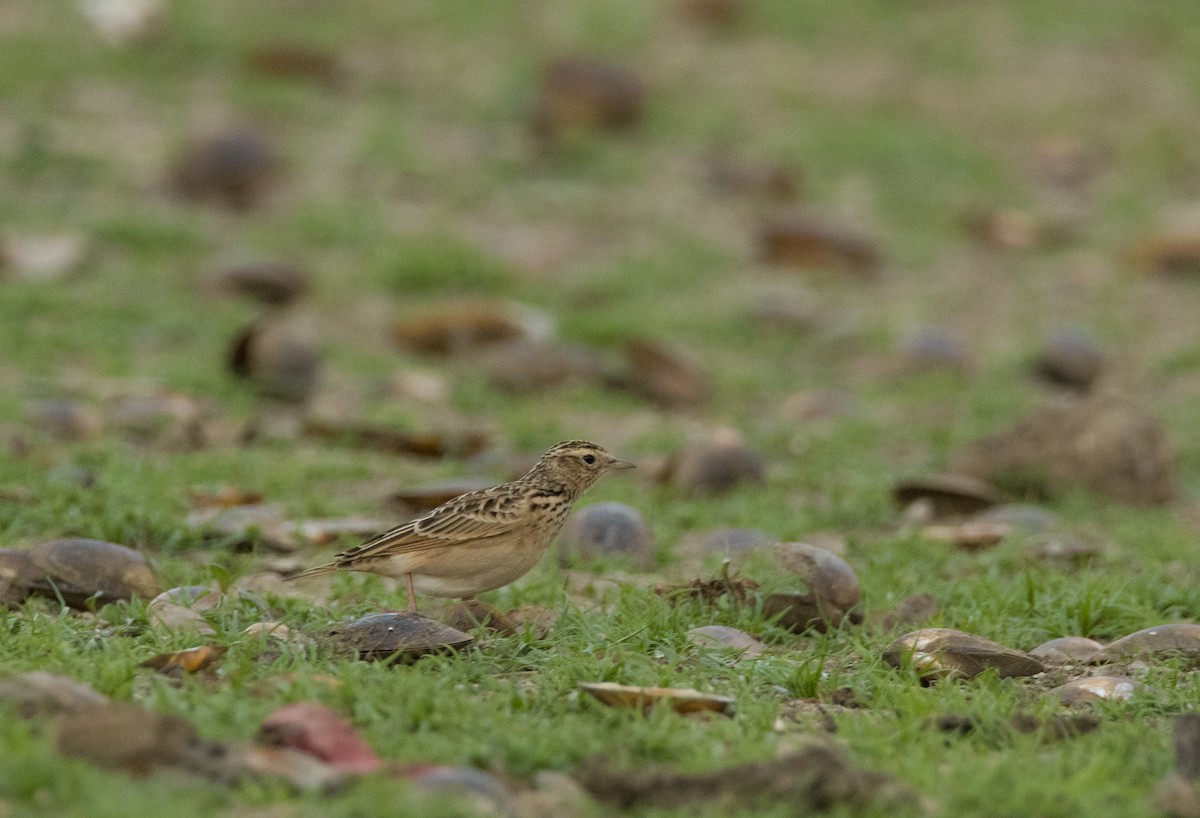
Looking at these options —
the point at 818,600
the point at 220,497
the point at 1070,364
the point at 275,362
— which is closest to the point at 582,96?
the point at 1070,364

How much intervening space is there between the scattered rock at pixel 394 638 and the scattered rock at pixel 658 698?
48cm

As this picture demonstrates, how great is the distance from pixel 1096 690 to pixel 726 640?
3.87 ft

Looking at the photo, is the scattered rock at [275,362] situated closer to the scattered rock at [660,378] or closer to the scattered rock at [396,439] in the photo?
the scattered rock at [396,439]

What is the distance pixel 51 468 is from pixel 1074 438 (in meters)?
4.84

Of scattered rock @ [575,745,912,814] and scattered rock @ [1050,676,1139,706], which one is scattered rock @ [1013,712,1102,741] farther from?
scattered rock @ [575,745,912,814]

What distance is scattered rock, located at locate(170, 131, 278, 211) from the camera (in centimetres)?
1258

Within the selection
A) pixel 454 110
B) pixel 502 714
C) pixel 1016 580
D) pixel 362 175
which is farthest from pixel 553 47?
Result: pixel 502 714

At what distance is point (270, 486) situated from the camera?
25.8ft

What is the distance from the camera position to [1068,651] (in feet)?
18.7

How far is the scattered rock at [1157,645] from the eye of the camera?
5633mm

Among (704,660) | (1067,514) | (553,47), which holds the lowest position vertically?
(1067,514)

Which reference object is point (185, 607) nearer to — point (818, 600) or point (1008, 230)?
point (818, 600)

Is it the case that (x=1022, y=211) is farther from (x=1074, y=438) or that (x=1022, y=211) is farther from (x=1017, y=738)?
(x=1017, y=738)

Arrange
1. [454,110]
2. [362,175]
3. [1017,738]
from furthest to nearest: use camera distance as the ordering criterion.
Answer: [454,110]
[362,175]
[1017,738]
